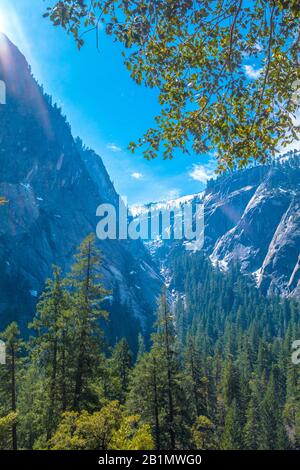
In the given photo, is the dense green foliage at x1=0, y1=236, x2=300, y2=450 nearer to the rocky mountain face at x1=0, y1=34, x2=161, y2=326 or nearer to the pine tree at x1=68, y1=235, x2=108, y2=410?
the pine tree at x1=68, y1=235, x2=108, y2=410

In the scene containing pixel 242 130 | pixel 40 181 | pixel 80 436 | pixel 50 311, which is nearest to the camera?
pixel 242 130

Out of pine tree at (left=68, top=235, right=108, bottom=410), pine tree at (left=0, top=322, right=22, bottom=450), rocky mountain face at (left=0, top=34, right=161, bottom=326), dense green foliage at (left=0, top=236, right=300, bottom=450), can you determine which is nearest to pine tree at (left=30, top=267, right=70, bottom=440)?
dense green foliage at (left=0, top=236, right=300, bottom=450)

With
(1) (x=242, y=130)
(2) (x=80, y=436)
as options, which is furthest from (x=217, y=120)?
(2) (x=80, y=436)

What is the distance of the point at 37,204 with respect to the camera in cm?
13338

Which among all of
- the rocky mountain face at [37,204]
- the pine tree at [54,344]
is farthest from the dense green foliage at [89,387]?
the rocky mountain face at [37,204]

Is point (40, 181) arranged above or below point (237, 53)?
above

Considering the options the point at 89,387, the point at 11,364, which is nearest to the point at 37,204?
the point at 11,364

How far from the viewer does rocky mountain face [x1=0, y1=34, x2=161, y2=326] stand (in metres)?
112

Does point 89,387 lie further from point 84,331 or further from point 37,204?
point 37,204

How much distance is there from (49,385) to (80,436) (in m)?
6.26

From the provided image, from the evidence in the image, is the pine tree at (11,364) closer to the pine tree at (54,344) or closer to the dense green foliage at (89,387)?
the dense green foliage at (89,387)

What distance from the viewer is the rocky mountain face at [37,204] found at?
112250 millimetres

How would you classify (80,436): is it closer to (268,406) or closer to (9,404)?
(9,404)

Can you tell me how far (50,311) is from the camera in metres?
19.3
